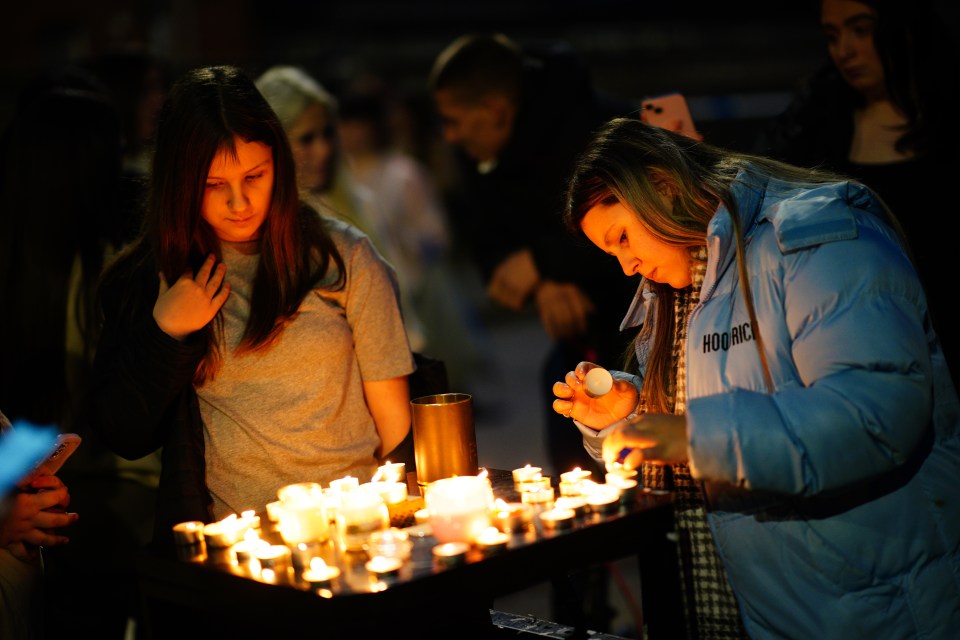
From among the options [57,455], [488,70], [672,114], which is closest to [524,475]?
[57,455]

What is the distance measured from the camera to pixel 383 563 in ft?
7.13

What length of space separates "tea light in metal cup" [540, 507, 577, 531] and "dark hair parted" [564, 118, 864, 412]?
70cm

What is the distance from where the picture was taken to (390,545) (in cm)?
223

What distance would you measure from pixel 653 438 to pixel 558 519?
25cm

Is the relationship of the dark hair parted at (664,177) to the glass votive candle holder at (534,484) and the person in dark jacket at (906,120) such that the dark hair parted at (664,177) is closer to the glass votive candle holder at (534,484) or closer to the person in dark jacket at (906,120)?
the glass votive candle holder at (534,484)

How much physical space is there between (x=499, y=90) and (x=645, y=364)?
88.2 inches

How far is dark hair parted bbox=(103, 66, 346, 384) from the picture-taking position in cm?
297

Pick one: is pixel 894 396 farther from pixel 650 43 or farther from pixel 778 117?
pixel 650 43

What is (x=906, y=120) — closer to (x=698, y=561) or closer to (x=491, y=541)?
(x=698, y=561)

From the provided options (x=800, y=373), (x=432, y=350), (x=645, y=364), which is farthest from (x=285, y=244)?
(x=432, y=350)

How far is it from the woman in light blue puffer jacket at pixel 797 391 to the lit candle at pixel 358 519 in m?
0.48

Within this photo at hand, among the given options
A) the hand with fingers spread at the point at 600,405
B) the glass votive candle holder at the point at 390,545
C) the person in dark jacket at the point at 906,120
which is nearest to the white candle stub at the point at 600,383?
the hand with fingers spread at the point at 600,405

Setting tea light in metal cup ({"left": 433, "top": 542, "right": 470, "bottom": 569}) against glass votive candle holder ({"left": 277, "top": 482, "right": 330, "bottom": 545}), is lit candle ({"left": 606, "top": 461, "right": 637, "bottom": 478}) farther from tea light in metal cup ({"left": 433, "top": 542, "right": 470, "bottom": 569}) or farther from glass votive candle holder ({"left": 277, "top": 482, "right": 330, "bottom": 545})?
glass votive candle holder ({"left": 277, "top": 482, "right": 330, "bottom": 545})

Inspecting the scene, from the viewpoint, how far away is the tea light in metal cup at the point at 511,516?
7.63 feet
